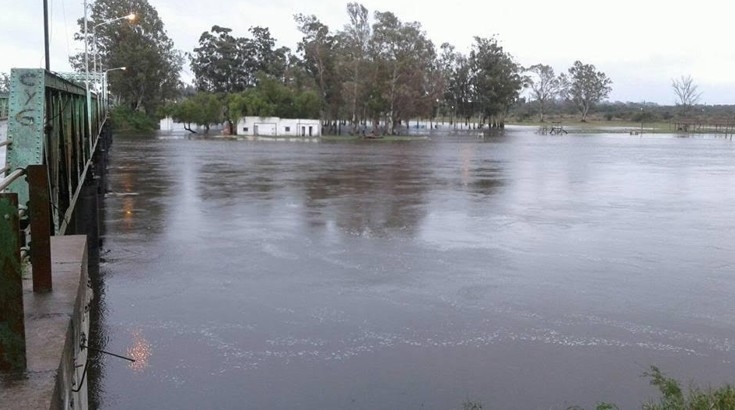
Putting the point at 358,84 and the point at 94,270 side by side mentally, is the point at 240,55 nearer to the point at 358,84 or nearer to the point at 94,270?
the point at 358,84

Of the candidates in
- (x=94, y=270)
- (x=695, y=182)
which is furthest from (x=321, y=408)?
(x=695, y=182)

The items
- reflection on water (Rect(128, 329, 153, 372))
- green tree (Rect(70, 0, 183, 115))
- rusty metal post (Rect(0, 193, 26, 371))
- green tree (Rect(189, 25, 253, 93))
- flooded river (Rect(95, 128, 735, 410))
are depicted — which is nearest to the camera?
rusty metal post (Rect(0, 193, 26, 371))

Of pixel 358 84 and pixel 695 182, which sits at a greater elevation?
pixel 358 84

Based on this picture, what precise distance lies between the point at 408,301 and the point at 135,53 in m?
90.0

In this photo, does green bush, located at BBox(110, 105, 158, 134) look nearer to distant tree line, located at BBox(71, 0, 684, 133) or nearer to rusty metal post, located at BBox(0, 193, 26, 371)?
distant tree line, located at BBox(71, 0, 684, 133)

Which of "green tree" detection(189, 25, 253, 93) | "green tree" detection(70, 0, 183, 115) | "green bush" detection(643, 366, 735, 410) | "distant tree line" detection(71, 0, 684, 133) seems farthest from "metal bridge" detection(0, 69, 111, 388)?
"green tree" detection(189, 25, 253, 93)

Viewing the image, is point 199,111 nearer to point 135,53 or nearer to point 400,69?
point 135,53

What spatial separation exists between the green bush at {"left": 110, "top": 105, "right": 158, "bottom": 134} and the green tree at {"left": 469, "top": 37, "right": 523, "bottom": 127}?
1957 inches

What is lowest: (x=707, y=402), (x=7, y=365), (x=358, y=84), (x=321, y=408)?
(x=321, y=408)

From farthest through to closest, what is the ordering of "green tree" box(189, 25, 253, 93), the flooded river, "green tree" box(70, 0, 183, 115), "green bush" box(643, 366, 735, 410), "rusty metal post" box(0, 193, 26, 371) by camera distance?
"green tree" box(189, 25, 253, 93)
"green tree" box(70, 0, 183, 115)
the flooded river
"green bush" box(643, 366, 735, 410)
"rusty metal post" box(0, 193, 26, 371)

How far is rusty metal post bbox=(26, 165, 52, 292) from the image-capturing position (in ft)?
12.4

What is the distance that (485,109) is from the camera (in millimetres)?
115688

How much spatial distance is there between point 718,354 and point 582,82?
166556 millimetres

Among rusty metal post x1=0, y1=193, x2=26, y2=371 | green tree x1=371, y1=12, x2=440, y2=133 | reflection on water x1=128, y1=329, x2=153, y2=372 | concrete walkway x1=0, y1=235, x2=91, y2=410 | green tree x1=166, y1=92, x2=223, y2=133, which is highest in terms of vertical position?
green tree x1=371, y1=12, x2=440, y2=133
